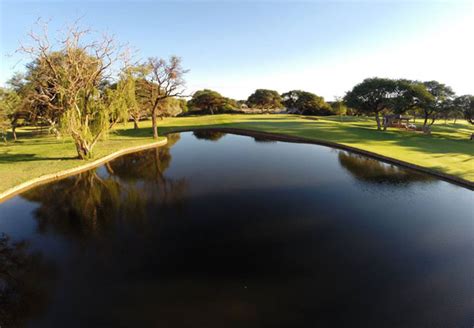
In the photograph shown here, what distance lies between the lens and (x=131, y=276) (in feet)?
22.0

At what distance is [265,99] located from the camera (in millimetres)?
88625

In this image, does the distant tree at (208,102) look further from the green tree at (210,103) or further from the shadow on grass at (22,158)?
the shadow on grass at (22,158)

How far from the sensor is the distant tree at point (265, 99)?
8881 centimetres

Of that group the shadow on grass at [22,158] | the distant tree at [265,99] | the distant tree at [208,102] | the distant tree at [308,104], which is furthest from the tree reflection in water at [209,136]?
the distant tree at [265,99]

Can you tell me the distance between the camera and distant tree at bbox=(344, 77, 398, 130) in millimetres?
38250

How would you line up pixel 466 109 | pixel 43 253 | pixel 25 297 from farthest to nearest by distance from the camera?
1. pixel 466 109
2. pixel 43 253
3. pixel 25 297

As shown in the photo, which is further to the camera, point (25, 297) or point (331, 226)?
point (331, 226)

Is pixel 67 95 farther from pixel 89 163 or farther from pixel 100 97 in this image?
pixel 89 163

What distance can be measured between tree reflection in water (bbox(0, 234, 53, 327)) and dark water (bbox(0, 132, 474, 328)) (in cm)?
3

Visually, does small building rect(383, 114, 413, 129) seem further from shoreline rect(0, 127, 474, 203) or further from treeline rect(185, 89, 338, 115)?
treeline rect(185, 89, 338, 115)

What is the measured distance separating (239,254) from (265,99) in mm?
86071

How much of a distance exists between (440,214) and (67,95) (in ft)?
85.1

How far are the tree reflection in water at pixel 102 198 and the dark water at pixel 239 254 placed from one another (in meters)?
0.09

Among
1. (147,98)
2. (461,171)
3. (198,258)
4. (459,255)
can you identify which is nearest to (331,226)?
(459,255)
